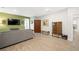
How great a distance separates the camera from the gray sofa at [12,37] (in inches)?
188

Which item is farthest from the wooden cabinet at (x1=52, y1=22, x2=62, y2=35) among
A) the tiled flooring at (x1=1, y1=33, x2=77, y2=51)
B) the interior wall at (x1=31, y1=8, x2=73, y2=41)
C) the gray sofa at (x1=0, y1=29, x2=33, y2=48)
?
the gray sofa at (x1=0, y1=29, x2=33, y2=48)

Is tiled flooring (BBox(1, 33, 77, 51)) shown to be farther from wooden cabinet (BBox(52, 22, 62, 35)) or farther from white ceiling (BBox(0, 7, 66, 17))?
white ceiling (BBox(0, 7, 66, 17))

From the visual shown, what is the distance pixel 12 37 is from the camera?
537 cm

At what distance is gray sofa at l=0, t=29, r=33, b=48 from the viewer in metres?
4.77

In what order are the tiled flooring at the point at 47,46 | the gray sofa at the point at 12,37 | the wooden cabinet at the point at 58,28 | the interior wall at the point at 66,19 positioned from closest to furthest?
the tiled flooring at the point at 47,46
the gray sofa at the point at 12,37
the interior wall at the point at 66,19
the wooden cabinet at the point at 58,28

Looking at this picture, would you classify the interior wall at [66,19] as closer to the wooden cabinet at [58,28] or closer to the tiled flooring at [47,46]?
the wooden cabinet at [58,28]

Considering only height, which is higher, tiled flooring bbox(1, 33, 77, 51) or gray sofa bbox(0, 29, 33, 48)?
gray sofa bbox(0, 29, 33, 48)

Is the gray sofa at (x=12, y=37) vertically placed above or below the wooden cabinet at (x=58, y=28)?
below

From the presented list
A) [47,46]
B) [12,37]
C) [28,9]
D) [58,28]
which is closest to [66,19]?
[58,28]

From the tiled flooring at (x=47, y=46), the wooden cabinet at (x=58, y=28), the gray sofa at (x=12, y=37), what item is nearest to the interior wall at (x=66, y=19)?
the wooden cabinet at (x=58, y=28)
